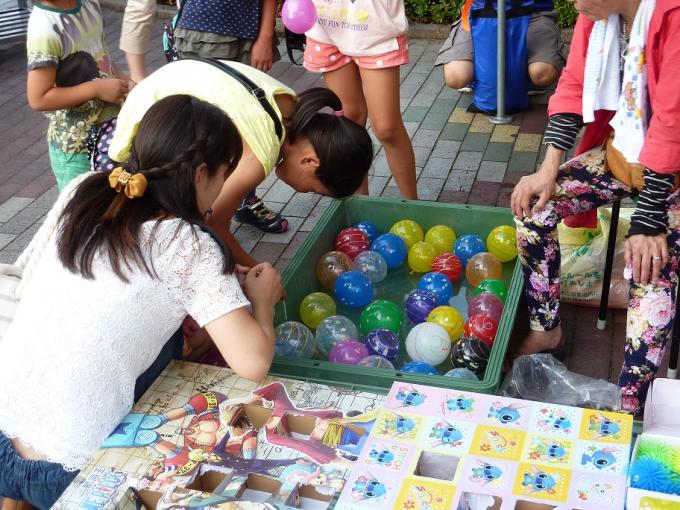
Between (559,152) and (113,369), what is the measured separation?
1.58 metres

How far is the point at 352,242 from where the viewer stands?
3.52 m

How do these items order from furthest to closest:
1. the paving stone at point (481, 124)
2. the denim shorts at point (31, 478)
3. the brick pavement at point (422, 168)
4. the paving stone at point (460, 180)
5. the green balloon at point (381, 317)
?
the paving stone at point (481, 124), the paving stone at point (460, 180), the brick pavement at point (422, 168), the green balloon at point (381, 317), the denim shorts at point (31, 478)

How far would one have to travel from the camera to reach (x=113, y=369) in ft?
6.63

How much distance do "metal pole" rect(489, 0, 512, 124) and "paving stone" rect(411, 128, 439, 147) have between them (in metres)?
0.39

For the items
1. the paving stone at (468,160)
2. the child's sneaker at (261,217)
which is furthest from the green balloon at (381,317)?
the paving stone at (468,160)

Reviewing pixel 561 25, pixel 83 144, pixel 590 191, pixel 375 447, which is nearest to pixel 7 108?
pixel 83 144

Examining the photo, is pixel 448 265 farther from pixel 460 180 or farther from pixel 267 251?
pixel 460 180

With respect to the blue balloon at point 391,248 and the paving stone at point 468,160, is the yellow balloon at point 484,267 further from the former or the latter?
the paving stone at point 468,160

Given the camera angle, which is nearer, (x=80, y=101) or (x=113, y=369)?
(x=113, y=369)

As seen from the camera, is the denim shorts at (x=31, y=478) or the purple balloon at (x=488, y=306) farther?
the purple balloon at (x=488, y=306)

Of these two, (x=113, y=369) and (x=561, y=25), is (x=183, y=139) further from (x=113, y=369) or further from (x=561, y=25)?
(x=561, y=25)

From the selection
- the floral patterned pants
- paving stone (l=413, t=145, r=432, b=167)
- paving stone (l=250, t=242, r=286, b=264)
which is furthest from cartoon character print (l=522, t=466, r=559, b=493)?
paving stone (l=413, t=145, r=432, b=167)

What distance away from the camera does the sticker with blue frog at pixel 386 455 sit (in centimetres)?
173

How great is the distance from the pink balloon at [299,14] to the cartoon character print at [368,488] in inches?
86.7
